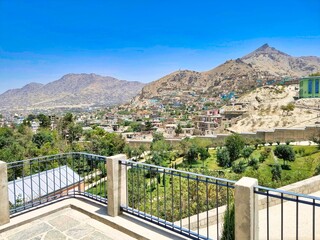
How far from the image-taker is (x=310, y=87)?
2032 inches

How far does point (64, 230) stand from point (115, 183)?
956 millimetres

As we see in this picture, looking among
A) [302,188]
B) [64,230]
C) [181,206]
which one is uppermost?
[181,206]

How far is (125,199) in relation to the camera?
4.15 metres

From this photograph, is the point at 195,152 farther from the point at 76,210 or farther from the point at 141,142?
the point at 76,210

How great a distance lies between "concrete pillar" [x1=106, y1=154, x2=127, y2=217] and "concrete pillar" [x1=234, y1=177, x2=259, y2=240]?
1.91 meters

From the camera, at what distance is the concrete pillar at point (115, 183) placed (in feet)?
13.1

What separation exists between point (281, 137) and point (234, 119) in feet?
53.6

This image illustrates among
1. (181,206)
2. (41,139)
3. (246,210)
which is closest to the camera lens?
(246,210)

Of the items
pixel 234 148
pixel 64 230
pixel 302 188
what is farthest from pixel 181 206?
pixel 234 148

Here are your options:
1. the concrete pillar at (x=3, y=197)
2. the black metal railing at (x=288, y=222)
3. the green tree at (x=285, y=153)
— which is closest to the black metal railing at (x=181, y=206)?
the black metal railing at (x=288, y=222)

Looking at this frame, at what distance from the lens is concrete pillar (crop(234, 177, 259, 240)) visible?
2.62m

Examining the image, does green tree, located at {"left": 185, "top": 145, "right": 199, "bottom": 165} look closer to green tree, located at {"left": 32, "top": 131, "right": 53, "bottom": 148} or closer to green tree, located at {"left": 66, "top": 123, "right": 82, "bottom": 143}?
green tree, located at {"left": 32, "top": 131, "right": 53, "bottom": 148}

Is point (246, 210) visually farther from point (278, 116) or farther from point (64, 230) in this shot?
point (278, 116)

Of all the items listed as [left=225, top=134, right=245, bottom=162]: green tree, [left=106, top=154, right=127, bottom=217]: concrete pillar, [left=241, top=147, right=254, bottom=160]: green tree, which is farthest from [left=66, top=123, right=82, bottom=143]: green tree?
[left=106, top=154, right=127, bottom=217]: concrete pillar
